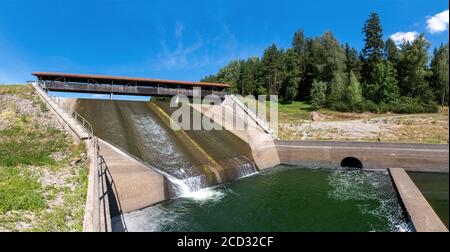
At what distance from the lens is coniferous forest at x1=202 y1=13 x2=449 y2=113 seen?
43.5 metres

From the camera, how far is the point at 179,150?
21.6 m

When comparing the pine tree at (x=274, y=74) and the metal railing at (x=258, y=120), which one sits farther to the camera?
the pine tree at (x=274, y=74)

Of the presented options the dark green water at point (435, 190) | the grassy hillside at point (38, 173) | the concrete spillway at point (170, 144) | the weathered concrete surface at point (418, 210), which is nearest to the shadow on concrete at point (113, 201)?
the grassy hillside at point (38, 173)

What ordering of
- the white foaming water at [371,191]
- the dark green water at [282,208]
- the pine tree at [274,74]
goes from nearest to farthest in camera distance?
the dark green water at [282,208] → the white foaming water at [371,191] → the pine tree at [274,74]

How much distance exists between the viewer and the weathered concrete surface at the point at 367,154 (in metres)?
24.3

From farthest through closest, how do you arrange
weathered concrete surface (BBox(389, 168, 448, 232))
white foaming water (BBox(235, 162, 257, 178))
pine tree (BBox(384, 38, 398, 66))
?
pine tree (BBox(384, 38, 398, 66))
white foaming water (BBox(235, 162, 257, 178))
weathered concrete surface (BBox(389, 168, 448, 232))

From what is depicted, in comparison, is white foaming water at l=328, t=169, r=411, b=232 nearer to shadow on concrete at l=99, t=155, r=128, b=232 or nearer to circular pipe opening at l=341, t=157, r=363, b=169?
circular pipe opening at l=341, t=157, r=363, b=169

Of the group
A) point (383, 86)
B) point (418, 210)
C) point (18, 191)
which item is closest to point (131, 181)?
point (18, 191)

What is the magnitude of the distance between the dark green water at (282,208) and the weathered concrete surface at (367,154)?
4134 mm

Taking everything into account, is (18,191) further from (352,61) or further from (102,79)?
(352,61)

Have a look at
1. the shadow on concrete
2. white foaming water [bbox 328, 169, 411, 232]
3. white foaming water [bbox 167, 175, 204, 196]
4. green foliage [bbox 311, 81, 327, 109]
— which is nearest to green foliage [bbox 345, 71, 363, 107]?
green foliage [bbox 311, 81, 327, 109]

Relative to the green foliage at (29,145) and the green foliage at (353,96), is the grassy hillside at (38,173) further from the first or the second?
the green foliage at (353,96)

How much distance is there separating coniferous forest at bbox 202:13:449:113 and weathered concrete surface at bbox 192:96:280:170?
18713 millimetres
